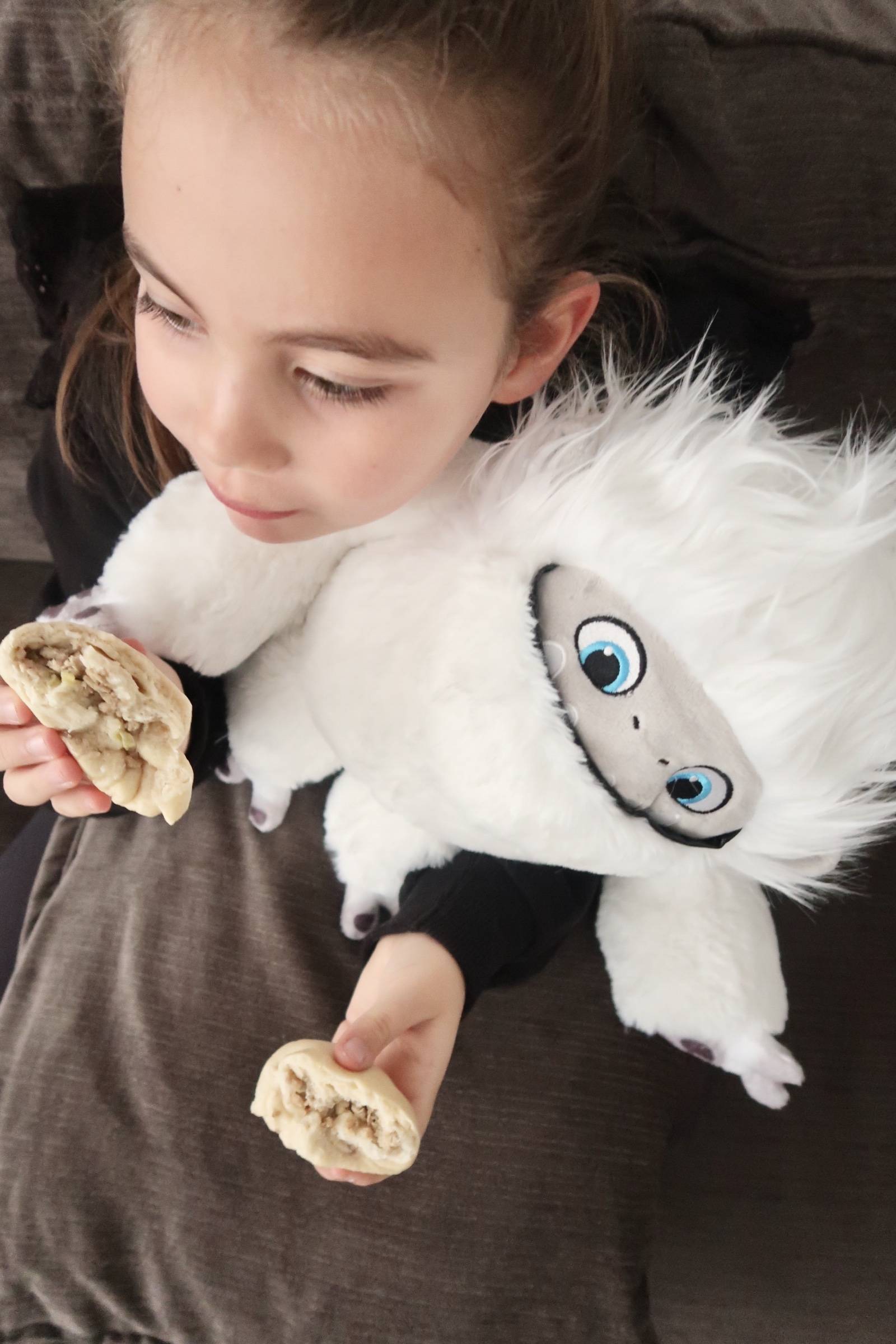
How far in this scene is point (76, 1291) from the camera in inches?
27.9

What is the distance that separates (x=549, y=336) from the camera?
0.63m

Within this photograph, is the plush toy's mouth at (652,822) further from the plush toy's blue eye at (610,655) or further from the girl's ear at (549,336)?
the girl's ear at (549,336)

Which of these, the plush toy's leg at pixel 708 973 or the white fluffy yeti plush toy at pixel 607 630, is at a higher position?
the white fluffy yeti plush toy at pixel 607 630

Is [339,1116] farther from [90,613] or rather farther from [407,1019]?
[90,613]

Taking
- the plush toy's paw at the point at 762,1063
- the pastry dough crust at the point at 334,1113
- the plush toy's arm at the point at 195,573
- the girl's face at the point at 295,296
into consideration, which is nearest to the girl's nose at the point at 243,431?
the girl's face at the point at 295,296

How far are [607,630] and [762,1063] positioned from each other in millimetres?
453

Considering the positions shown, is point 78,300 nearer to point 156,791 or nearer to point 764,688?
point 156,791

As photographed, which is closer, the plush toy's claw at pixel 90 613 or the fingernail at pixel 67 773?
the fingernail at pixel 67 773

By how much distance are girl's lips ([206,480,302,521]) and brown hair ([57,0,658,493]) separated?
0.19 m

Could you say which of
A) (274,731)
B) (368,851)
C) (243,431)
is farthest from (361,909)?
(243,431)

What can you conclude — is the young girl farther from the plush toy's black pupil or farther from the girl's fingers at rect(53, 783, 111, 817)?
the plush toy's black pupil

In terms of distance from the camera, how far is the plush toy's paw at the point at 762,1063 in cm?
78

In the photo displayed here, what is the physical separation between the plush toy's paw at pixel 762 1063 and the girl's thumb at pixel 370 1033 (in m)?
0.31

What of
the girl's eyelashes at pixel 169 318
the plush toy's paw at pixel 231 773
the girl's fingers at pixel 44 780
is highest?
the girl's eyelashes at pixel 169 318
